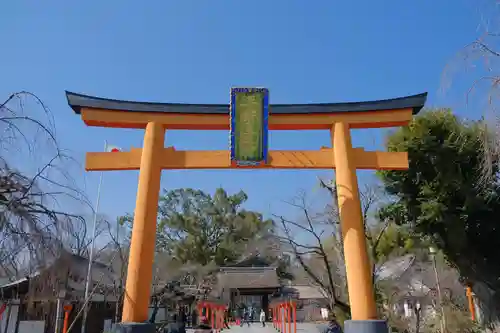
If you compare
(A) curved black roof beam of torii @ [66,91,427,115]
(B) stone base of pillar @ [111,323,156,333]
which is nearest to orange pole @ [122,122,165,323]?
(B) stone base of pillar @ [111,323,156,333]

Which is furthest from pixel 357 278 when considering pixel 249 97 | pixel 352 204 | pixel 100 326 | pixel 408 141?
pixel 100 326

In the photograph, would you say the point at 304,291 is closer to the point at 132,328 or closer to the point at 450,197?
the point at 450,197

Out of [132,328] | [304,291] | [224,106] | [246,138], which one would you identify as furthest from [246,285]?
[132,328]

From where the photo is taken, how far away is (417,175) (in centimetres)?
1705

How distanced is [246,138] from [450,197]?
10.4 meters

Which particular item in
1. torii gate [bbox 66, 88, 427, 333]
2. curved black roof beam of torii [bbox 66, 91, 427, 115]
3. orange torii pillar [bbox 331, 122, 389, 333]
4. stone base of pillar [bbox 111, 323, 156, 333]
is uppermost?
curved black roof beam of torii [bbox 66, 91, 427, 115]

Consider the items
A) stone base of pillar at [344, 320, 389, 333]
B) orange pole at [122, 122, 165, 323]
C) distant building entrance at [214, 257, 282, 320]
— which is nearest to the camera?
stone base of pillar at [344, 320, 389, 333]

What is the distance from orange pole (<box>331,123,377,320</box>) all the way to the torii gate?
3cm

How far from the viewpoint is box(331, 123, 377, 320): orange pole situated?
31.2ft

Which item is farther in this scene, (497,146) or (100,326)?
(100,326)

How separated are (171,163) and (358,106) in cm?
580

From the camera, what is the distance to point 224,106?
11.5m

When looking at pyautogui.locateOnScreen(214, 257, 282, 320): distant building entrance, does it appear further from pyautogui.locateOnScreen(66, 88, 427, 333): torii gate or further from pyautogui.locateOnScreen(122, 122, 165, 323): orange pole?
pyautogui.locateOnScreen(122, 122, 165, 323): orange pole

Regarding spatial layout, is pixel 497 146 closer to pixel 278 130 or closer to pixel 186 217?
pixel 278 130
